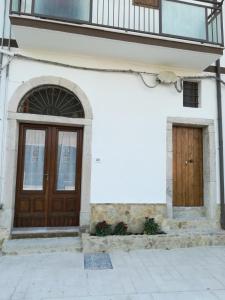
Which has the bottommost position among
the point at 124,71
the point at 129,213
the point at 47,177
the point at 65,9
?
the point at 129,213

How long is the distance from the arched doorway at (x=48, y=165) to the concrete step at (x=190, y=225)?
1.90 meters

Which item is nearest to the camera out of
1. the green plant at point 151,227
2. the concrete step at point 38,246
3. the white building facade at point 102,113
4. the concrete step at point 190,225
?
the concrete step at point 38,246

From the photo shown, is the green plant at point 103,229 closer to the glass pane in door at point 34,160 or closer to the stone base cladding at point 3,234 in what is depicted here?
the glass pane in door at point 34,160

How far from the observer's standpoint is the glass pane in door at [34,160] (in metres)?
5.09

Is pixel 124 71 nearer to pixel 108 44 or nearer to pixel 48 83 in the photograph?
pixel 108 44

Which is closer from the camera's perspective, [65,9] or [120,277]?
[120,277]

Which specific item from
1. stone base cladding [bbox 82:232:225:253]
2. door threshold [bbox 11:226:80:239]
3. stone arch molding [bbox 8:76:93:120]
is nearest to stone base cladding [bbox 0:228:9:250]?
door threshold [bbox 11:226:80:239]

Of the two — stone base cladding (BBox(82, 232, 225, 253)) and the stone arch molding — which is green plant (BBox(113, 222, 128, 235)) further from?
the stone arch molding

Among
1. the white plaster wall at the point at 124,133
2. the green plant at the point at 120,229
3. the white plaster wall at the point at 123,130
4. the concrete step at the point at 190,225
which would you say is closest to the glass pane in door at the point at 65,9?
the white plaster wall at the point at 123,130

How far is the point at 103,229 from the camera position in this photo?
4.78 metres

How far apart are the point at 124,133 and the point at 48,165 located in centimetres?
173

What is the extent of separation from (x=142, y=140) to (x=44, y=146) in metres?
2.08

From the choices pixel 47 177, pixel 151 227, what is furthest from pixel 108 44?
pixel 151 227

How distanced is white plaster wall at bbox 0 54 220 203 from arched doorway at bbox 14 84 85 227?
38cm
